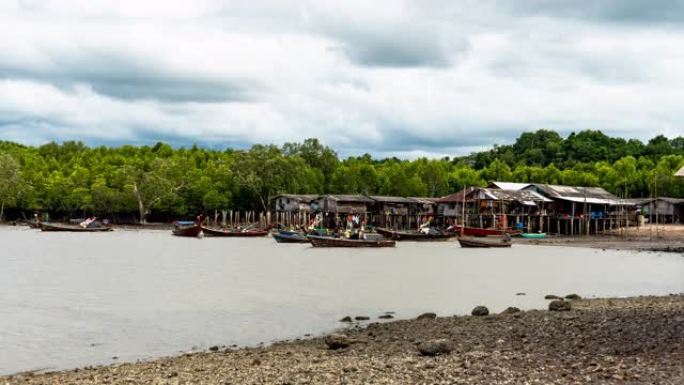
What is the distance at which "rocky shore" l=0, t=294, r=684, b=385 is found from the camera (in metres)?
13.2

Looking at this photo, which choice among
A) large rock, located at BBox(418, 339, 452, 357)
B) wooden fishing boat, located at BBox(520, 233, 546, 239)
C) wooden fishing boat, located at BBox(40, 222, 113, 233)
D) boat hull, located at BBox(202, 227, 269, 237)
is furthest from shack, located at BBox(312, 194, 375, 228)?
large rock, located at BBox(418, 339, 452, 357)

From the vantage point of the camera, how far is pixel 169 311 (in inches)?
1090

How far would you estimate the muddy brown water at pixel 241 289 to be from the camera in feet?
72.5

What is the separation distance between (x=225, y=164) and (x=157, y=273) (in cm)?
7167

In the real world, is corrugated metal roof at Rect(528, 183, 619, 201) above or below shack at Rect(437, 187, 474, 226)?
above

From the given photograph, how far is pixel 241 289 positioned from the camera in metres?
35.2

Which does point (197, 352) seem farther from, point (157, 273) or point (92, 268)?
point (92, 268)

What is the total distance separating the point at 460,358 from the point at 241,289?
70.0 feet

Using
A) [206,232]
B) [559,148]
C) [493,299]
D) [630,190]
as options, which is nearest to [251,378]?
[493,299]

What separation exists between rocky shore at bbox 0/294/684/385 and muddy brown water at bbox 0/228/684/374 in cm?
309

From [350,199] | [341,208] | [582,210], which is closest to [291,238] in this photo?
[341,208]

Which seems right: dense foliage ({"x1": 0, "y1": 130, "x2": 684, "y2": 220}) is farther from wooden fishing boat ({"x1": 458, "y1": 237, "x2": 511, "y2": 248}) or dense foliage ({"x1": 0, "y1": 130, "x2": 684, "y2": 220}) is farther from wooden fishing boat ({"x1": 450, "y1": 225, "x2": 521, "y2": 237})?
wooden fishing boat ({"x1": 458, "y1": 237, "x2": 511, "y2": 248})

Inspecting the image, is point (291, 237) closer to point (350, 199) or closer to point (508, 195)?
point (350, 199)

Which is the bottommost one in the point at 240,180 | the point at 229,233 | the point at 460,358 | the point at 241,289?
the point at 241,289
